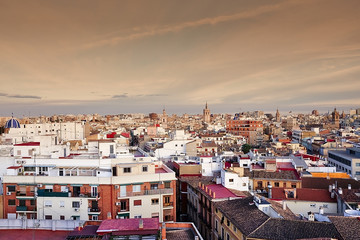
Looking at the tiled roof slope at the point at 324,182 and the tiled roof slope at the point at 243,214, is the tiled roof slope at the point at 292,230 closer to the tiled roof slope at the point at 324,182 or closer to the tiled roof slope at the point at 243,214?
the tiled roof slope at the point at 243,214

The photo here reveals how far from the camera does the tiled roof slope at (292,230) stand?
1506cm

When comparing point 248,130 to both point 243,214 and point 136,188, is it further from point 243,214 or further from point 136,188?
point 243,214

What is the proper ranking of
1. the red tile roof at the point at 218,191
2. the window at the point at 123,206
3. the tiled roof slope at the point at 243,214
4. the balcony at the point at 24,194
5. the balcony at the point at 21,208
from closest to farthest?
1. the tiled roof slope at the point at 243,214
2. the balcony at the point at 21,208
3. the window at the point at 123,206
4. the balcony at the point at 24,194
5. the red tile roof at the point at 218,191

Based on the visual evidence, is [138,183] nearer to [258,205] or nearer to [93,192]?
[93,192]

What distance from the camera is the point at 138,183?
2262 cm

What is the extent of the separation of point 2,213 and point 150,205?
406 inches

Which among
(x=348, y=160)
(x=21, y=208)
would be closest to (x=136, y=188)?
(x=21, y=208)

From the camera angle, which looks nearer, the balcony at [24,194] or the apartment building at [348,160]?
the balcony at [24,194]

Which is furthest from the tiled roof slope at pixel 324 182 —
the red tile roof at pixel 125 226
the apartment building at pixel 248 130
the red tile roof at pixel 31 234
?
the apartment building at pixel 248 130

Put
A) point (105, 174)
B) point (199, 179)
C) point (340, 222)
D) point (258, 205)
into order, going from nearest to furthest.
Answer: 1. point (340, 222)
2. point (258, 205)
3. point (105, 174)
4. point (199, 179)

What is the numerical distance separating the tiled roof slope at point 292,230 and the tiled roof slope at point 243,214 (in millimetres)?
461

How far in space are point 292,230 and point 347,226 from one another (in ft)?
9.10

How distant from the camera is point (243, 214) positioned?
719 inches

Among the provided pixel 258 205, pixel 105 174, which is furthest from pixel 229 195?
pixel 105 174
